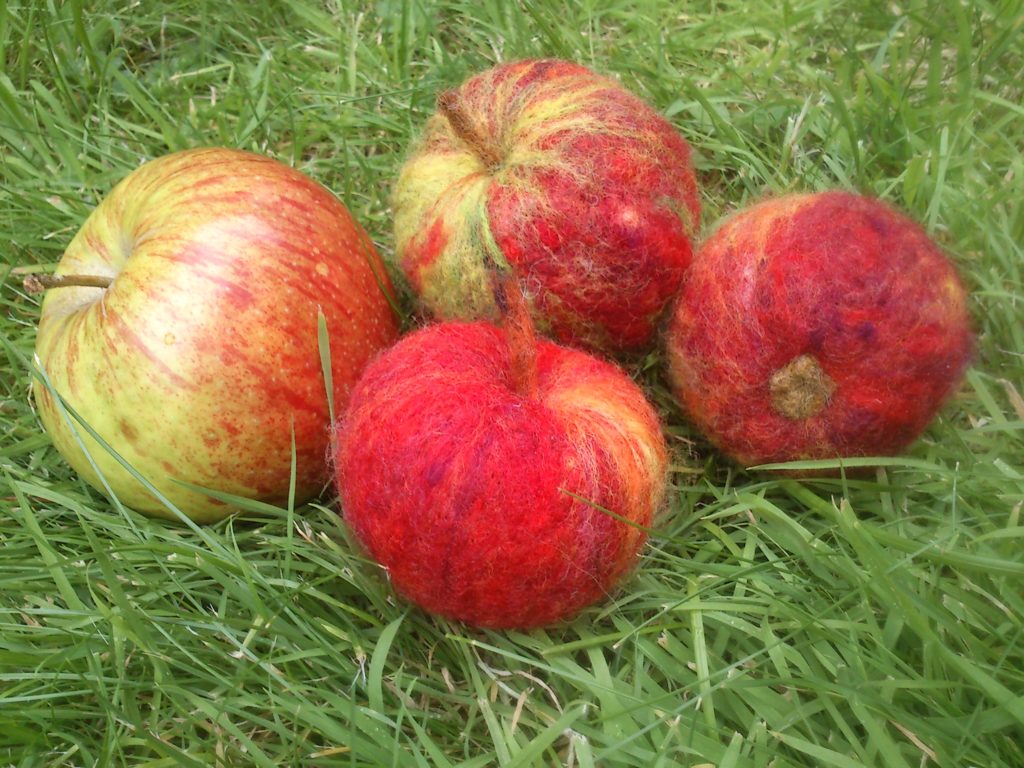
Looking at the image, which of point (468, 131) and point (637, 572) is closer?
point (637, 572)

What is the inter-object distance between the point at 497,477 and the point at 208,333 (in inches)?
21.8

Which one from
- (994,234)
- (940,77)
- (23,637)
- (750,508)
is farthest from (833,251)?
(23,637)

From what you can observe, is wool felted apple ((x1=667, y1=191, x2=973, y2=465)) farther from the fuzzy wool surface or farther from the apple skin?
the apple skin

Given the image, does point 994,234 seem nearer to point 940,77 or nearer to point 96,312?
point 940,77

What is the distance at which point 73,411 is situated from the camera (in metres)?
1.58

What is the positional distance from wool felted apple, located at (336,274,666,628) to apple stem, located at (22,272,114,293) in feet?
1.64

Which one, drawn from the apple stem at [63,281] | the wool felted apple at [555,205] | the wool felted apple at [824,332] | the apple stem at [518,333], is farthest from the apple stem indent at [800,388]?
the apple stem at [63,281]

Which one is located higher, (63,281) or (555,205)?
(555,205)

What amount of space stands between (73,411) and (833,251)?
130 centimetres

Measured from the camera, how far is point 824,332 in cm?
153

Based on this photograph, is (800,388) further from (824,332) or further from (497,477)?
(497,477)

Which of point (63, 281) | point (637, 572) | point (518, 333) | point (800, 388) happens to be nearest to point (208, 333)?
point (63, 281)

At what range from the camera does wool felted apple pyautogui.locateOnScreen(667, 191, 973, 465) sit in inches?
60.4

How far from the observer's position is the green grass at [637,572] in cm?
140
